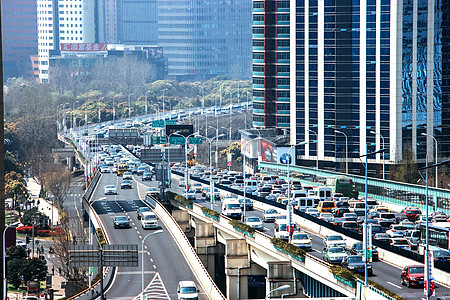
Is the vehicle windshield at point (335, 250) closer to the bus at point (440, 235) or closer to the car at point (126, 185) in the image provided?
the bus at point (440, 235)

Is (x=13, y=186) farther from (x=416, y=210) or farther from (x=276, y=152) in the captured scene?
(x=416, y=210)

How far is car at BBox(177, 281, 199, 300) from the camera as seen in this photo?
61.5m

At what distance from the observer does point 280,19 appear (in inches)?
6526

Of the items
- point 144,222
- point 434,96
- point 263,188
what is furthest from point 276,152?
point 144,222

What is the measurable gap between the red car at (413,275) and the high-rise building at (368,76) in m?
84.7

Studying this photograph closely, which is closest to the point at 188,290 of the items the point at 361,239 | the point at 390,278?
the point at 361,239

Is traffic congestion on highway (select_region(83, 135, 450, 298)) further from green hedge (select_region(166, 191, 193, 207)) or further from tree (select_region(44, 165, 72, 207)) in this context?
tree (select_region(44, 165, 72, 207))

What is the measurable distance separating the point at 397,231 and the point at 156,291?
19.8 metres

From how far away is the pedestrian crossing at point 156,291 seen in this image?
62.9 metres

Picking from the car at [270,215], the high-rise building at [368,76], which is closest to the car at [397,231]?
the car at [270,215]

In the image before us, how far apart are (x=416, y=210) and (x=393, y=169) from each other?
176ft

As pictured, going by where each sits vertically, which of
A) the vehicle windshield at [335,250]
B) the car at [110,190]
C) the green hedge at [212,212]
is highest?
the vehicle windshield at [335,250]

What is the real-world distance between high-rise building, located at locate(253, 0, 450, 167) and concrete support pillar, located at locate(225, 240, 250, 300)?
203 feet

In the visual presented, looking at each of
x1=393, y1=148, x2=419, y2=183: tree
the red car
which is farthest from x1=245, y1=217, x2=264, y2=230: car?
x1=393, y1=148, x2=419, y2=183: tree
